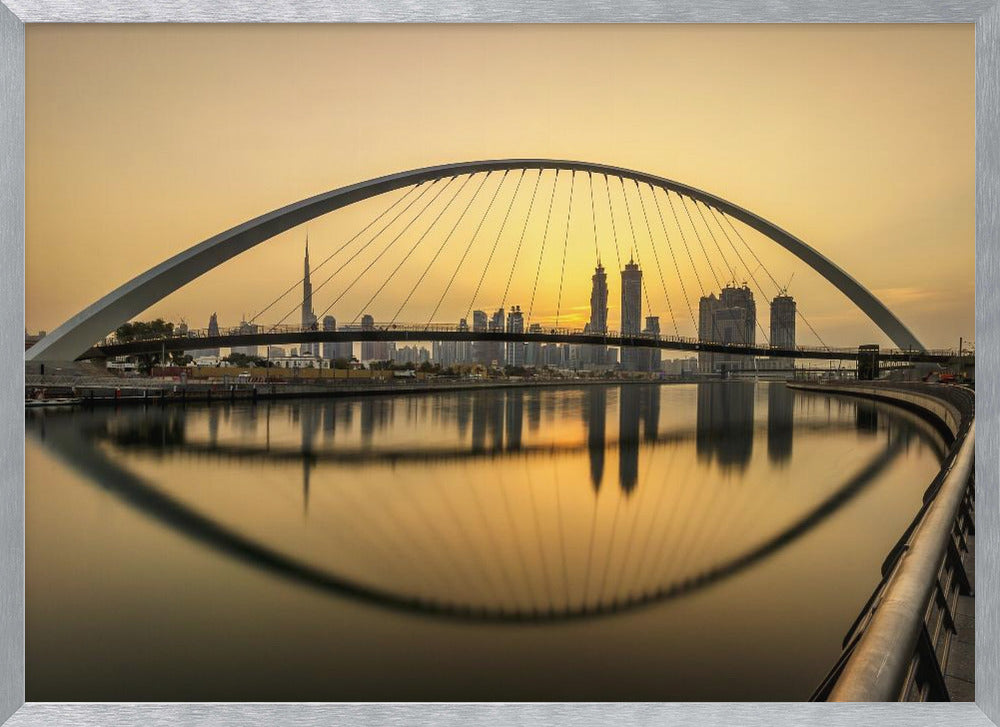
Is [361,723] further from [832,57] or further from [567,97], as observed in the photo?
[832,57]

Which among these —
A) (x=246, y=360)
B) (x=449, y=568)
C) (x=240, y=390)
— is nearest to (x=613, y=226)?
(x=449, y=568)

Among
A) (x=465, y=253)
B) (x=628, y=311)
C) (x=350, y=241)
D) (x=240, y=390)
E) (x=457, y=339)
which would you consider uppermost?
(x=350, y=241)

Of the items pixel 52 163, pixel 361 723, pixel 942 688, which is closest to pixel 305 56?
pixel 52 163

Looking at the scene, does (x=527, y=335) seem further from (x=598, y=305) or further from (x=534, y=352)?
(x=598, y=305)

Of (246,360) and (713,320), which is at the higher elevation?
(713,320)

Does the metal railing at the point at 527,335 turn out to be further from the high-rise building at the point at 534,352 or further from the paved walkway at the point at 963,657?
the paved walkway at the point at 963,657

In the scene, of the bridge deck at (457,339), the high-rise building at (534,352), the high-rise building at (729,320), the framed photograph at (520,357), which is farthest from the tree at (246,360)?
the high-rise building at (729,320)
